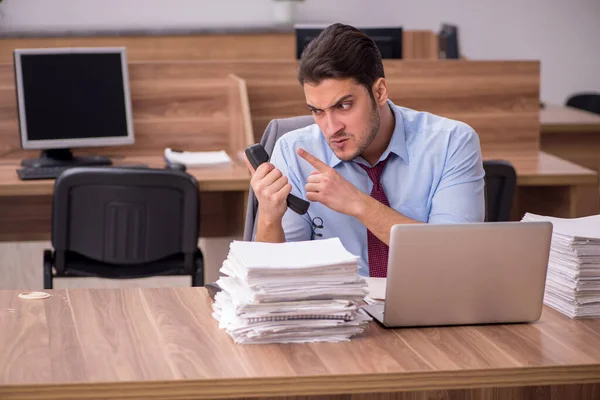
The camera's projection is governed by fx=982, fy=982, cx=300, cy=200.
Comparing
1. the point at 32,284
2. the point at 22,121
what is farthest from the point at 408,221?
the point at 32,284

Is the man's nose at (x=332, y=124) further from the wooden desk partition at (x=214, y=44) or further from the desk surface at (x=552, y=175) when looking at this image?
the wooden desk partition at (x=214, y=44)

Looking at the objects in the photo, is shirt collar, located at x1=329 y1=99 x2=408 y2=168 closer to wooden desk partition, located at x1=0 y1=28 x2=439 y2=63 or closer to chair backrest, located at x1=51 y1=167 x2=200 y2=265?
chair backrest, located at x1=51 y1=167 x2=200 y2=265

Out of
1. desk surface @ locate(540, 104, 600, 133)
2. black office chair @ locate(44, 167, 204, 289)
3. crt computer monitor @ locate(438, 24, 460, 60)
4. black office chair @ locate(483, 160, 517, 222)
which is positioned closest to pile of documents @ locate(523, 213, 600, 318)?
black office chair @ locate(483, 160, 517, 222)

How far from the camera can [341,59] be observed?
207cm

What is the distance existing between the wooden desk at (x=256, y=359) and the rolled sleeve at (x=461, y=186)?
38cm

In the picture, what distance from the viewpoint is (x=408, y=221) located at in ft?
6.73

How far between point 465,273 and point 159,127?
234 cm

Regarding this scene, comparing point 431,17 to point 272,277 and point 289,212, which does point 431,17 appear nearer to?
point 289,212

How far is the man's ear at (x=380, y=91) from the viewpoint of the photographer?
2.14 m

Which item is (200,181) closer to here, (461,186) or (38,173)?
(38,173)

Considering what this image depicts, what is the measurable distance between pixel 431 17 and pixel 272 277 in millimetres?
6031

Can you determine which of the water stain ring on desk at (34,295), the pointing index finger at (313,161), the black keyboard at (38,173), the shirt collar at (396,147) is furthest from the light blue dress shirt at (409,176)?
the black keyboard at (38,173)

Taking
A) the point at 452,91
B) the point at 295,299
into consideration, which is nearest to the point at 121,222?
the point at 452,91

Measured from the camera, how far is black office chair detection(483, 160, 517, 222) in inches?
125
